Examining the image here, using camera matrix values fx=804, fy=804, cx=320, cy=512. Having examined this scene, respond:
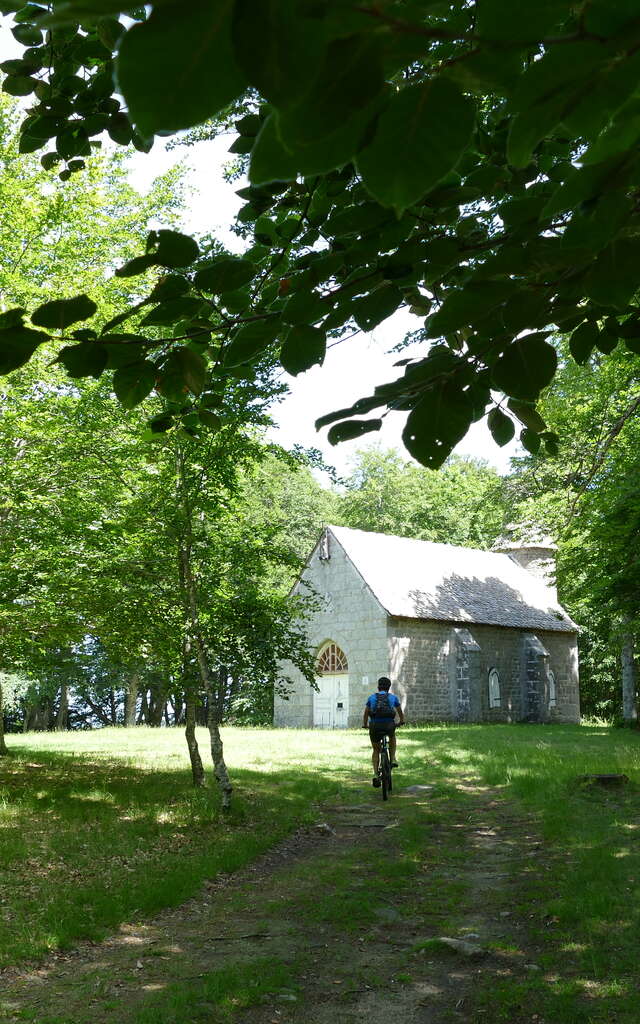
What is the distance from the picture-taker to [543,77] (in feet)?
2.81

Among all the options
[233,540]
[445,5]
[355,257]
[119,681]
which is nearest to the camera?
[445,5]

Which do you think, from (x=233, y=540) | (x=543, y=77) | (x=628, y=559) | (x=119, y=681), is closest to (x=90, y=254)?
(x=233, y=540)

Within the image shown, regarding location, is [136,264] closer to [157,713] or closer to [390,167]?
[390,167]

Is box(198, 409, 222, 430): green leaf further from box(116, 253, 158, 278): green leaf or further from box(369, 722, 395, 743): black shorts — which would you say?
box(369, 722, 395, 743): black shorts

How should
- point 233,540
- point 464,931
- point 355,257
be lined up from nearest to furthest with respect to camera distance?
point 355,257
point 464,931
point 233,540

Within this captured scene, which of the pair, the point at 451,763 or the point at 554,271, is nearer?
the point at 554,271

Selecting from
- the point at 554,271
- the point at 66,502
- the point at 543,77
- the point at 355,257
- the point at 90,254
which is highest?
the point at 90,254

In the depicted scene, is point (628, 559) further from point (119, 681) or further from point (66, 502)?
point (119, 681)

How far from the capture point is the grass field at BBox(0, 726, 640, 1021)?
542 cm

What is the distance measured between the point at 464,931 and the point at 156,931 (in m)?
2.18

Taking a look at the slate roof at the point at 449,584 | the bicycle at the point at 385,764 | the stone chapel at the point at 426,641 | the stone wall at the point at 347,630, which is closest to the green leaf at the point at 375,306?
the bicycle at the point at 385,764

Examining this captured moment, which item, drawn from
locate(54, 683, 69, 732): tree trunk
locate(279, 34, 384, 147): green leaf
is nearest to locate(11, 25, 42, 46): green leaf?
locate(279, 34, 384, 147): green leaf

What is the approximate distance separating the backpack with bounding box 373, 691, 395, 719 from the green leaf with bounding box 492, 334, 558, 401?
32.2 ft

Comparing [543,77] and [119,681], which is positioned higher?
[543,77]
